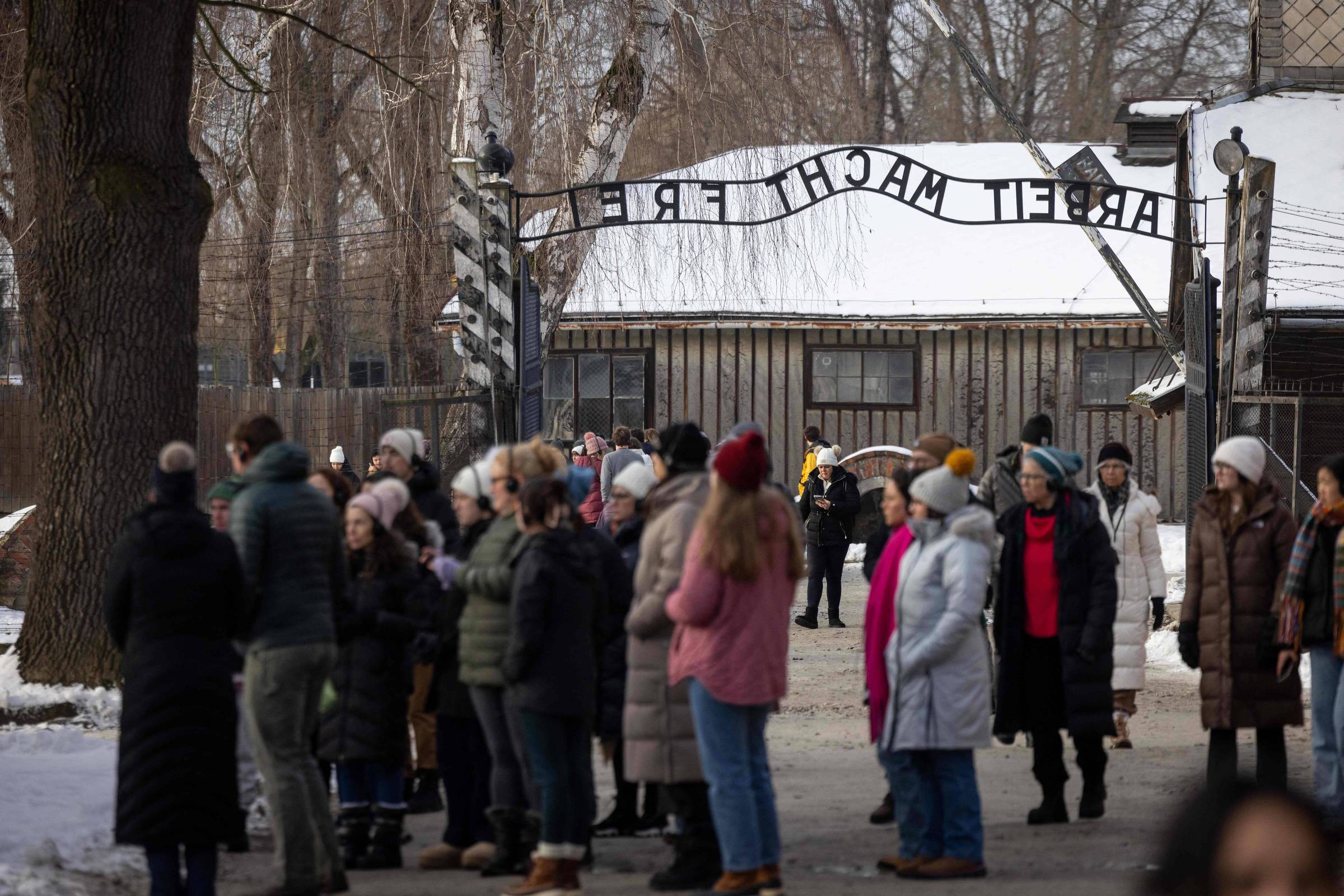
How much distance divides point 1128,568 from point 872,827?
8.55 feet

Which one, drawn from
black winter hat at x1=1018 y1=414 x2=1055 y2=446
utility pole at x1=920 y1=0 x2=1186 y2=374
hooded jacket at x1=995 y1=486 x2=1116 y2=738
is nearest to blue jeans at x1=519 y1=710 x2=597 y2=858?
hooded jacket at x1=995 y1=486 x2=1116 y2=738

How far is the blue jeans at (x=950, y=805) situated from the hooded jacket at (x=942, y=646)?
0.30 feet

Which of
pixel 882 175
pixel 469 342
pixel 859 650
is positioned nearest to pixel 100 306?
pixel 469 342

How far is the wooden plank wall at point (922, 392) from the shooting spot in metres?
23.3

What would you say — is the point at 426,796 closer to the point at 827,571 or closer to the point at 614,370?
the point at 827,571

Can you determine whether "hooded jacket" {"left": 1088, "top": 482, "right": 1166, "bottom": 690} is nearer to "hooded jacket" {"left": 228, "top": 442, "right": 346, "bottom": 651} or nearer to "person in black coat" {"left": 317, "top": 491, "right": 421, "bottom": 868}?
"person in black coat" {"left": 317, "top": 491, "right": 421, "bottom": 868}

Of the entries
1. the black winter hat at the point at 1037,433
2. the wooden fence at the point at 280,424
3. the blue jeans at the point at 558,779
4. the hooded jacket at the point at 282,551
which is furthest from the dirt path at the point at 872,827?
the wooden fence at the point at 280,424

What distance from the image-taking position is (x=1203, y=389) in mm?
13734

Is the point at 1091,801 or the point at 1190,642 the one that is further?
the point at 1190,642

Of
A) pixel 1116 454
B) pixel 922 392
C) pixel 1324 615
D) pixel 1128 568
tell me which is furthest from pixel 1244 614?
pixel 922 392

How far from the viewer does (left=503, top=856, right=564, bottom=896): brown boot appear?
6.02 m

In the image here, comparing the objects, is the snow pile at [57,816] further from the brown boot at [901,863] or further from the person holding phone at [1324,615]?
the person holding phone at [1324,615]

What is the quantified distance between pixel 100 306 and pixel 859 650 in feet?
22.6

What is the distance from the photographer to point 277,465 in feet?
19.7
